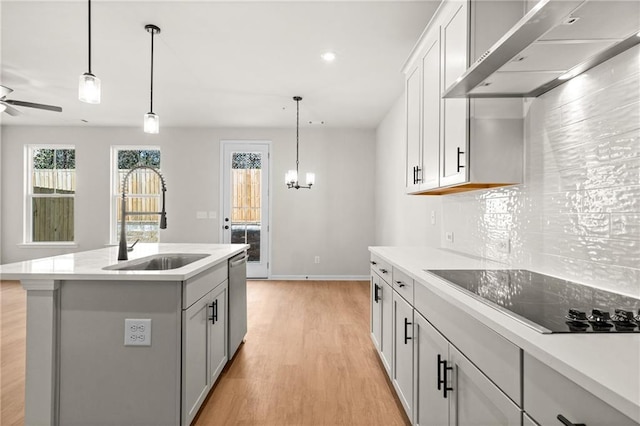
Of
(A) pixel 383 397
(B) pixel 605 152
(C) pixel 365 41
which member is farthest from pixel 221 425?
(C) pixel 365 41

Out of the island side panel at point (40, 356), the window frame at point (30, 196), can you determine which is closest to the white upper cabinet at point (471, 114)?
the island side panel at point (40, 356)

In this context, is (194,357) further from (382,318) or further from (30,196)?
(30,196)

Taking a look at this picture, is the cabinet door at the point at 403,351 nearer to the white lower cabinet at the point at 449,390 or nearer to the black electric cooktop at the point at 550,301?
the white lower cabinet at the point at 449,390

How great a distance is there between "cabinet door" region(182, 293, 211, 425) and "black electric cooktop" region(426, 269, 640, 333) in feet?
4.24

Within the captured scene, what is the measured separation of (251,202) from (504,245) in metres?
4.88

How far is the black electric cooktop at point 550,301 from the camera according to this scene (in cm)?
91

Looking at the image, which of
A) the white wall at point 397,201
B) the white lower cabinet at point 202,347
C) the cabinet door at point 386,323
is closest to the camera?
the white lower cabinet at point 202,347

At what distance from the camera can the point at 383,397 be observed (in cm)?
231

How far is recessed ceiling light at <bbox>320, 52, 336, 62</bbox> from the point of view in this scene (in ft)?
10.9

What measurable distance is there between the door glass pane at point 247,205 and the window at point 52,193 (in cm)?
291

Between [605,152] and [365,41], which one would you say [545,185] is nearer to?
[605,152]

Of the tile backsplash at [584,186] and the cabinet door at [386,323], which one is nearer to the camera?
the tile backsplash at [584,186]

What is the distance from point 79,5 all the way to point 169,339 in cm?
257

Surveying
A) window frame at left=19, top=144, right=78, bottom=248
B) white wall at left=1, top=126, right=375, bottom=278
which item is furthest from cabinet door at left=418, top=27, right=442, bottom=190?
window frame at left=19, top=144, right=78, bottom=248
